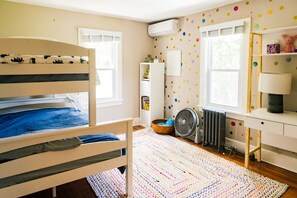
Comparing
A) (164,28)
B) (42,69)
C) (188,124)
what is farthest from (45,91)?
(164,28)

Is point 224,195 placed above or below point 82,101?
below

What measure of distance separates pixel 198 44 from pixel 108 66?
66.9 inches

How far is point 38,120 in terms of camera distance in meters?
2.29

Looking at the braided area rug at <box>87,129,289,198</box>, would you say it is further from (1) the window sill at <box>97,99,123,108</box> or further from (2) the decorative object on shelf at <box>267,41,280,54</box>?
(2) the decorative object on shelf at <box>267,41,280,54</box>

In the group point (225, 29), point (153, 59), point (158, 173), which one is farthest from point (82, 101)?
point (225, 29)

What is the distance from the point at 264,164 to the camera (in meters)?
2.78

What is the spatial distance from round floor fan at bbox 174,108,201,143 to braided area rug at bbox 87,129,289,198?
389 millimetres

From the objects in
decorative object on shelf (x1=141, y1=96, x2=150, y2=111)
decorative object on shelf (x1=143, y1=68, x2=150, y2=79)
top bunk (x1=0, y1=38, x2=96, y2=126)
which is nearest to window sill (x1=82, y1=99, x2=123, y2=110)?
decorative object on shelf (x1=141, y1=96, x2=150, y2=111)

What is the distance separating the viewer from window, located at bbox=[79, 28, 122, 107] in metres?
3.89

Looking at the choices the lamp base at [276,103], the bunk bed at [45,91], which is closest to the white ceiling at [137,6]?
the lamp base at [276,103]

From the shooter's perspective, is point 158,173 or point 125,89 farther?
point 125,89

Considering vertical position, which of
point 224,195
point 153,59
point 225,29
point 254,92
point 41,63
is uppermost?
point 225,29

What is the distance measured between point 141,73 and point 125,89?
1.52 feet

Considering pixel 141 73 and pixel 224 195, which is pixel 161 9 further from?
pixel 224 195
